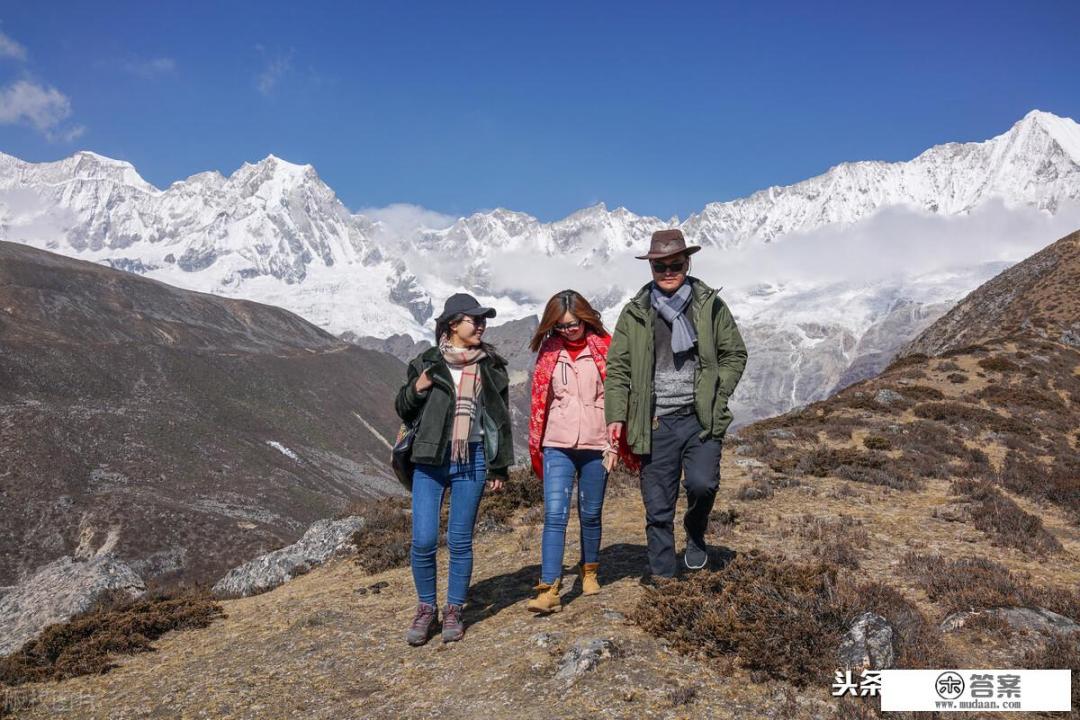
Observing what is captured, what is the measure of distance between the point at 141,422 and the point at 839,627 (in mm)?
101179

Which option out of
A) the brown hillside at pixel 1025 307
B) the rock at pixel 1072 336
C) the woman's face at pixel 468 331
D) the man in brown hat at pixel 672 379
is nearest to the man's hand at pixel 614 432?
the man in brown hat at pixel 672 379

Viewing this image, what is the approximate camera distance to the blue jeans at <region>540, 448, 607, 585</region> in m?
7.45

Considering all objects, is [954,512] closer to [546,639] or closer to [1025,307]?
[546,639]

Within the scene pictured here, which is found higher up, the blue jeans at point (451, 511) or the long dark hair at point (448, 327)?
the long dark hair at point (448, 327)

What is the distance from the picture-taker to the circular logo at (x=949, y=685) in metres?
5.54

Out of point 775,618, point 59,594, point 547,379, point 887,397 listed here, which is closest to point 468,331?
point 547,379

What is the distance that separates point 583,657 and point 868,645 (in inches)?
93.9

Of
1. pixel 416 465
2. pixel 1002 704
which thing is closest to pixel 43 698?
pixel 416 465

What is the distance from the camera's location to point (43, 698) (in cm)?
745

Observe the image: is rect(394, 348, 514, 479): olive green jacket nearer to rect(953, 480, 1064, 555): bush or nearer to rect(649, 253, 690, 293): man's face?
rect(649, 253, 690, 293): man's face

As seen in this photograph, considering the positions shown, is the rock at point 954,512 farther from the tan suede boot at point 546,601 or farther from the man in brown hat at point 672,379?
the tan suede boot at point 546,601

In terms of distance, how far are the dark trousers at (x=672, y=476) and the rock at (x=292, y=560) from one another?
26.3 feet

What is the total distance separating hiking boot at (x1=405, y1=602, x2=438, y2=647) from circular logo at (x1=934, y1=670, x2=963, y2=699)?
15.5 feet

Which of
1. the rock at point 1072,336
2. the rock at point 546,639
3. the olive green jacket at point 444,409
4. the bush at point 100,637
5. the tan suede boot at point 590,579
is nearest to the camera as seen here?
the rock at point 546,639
